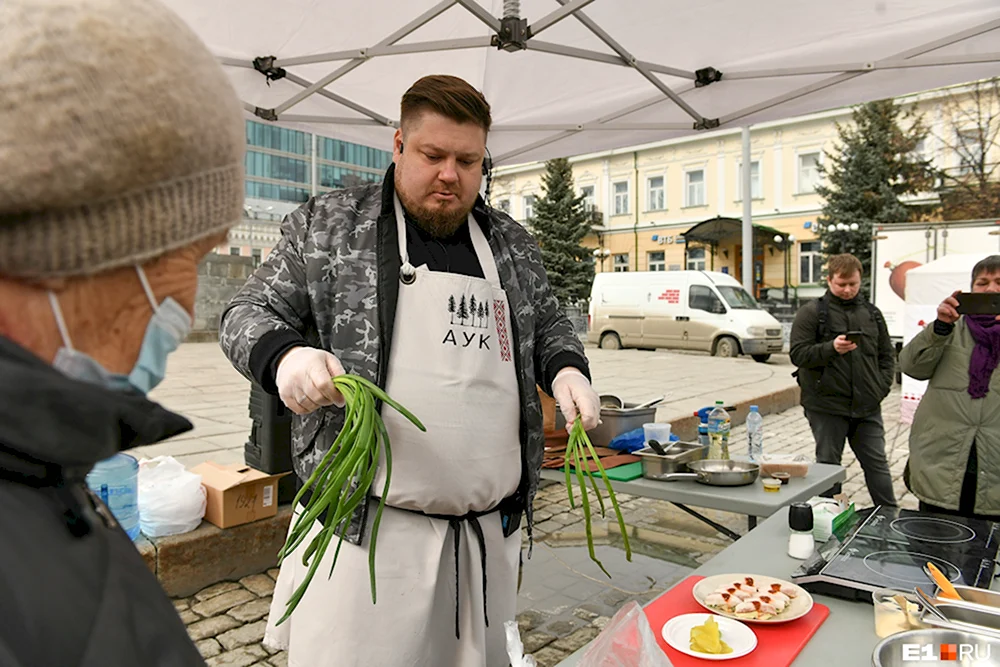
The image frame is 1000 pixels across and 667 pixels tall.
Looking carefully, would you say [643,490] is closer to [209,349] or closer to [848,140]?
[209,349]

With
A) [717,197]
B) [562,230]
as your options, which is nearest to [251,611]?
[562,230]

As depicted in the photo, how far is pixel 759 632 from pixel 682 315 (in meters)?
17.5

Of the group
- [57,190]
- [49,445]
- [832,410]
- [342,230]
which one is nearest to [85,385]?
[49,445]

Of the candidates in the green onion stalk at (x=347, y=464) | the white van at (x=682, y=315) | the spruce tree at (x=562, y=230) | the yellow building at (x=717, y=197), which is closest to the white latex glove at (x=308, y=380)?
the green onion stalk at (x=347, y=464)

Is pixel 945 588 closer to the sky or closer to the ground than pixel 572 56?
closer to the ground

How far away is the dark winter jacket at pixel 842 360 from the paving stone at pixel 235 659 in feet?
13.1

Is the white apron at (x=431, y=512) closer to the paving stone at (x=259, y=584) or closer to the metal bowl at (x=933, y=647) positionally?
the metal bowl at (x=933, y=647)

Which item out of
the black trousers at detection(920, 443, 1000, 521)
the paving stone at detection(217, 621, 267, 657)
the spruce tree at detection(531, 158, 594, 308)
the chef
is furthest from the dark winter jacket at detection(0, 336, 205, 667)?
the spruce tree at detection(531, 158, 594, 308)

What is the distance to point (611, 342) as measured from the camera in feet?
→ 67.6

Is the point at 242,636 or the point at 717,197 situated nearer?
the point at 242,636

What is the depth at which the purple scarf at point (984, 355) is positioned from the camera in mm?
3670

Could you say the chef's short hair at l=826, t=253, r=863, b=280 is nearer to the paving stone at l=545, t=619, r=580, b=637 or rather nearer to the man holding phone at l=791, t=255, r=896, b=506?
the man holding phone at l=791, t=255, r=896, b=506

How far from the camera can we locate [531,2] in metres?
4.00

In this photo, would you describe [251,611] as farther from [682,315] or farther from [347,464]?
[682,315]
